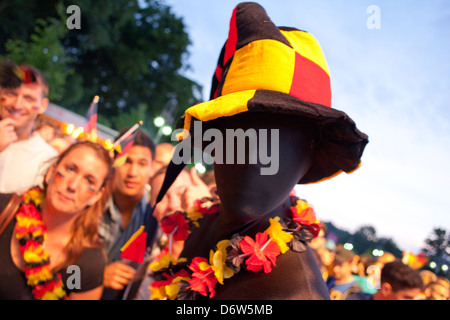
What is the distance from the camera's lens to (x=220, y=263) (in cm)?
127

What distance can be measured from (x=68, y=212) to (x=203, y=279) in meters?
1.25

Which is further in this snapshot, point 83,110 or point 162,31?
point 162,31

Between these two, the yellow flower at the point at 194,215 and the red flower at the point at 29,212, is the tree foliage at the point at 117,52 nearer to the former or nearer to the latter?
the red flower at the point at 29,212

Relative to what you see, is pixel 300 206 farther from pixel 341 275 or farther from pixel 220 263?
pixel 341 275

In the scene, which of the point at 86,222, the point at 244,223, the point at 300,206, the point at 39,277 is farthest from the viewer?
the point at 86,222

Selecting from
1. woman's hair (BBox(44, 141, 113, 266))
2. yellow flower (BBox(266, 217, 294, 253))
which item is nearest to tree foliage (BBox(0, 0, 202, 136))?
woman's hair (BBox(44, 141, 113, 266))

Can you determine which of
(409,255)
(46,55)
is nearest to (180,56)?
(46,55)

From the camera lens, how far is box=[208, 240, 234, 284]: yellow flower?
124 cm

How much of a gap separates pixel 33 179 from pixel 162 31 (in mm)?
15839

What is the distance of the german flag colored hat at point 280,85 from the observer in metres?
1.07

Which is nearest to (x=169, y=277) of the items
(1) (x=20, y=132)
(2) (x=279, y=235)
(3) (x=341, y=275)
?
(2) (x=279, y=235)

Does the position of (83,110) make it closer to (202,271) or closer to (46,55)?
(46,55)

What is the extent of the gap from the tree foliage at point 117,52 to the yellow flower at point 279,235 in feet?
40.6

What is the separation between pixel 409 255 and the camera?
529 centimetres
